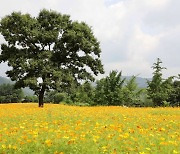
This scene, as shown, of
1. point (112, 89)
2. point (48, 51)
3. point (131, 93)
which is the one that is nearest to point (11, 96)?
point (131, 93)

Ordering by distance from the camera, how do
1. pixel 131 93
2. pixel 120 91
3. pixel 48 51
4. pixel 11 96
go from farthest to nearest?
pixel 11 96 → pixel 131 93 → pixel 120 91 → pixel 48 51

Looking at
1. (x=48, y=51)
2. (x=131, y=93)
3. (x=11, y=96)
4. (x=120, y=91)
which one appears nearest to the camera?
(x=48, y=51)

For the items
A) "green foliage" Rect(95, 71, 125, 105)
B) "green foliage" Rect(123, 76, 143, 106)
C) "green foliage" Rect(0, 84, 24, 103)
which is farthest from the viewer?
"green foliage" Rect(0, 84, 24, 103)

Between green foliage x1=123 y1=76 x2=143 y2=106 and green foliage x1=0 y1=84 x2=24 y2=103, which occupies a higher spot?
green foliage x1=0 y1=84 x2=24 y2=103

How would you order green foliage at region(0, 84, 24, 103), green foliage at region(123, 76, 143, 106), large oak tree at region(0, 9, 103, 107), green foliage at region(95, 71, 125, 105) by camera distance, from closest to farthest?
large oak tree at region(0, 9, 103, 107)
green foliage at region(95, 71, 125, 105)
green foliage at region(123, 76, 143, 106)
green foliage at region(0, 84, 24, 103)

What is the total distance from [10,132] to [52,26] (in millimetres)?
26539

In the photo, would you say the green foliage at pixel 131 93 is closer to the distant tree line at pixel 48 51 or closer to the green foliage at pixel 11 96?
the distant tree line at pixel 48 51

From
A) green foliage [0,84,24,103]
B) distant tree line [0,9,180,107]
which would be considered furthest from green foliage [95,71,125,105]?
green foliage [0,84,24,103]

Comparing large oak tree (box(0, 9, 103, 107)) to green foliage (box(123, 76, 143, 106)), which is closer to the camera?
large oak tree (box(0, 9, 103, 107))

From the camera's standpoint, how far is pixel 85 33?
40406 millimetres

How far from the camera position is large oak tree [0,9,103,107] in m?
37.7

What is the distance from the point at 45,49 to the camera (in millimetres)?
39344

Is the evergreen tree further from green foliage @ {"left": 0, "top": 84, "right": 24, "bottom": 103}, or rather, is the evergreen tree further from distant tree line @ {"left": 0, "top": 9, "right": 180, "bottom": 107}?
green foliage @ {"left": 0, "top": 84, "right": 24, "bottom": 103}

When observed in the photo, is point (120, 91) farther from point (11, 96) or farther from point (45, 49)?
point (11, 96)
